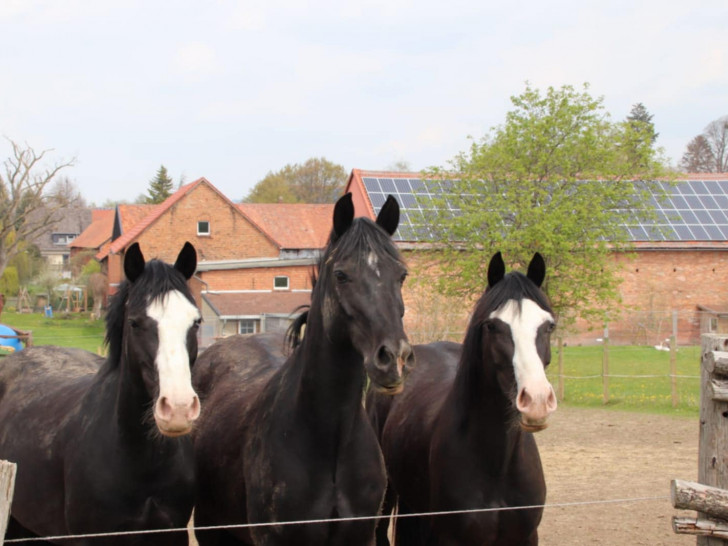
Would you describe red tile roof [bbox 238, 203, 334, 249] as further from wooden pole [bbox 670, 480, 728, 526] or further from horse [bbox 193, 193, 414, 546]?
wooden pole [bbox 670, 480, 728, 526]

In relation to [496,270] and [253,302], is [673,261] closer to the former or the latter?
[253,302]

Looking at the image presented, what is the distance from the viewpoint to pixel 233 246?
3956 cm

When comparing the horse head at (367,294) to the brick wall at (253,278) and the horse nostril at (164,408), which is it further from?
the brick wall at (253,278)

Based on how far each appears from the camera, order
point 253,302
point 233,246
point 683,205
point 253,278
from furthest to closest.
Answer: point 233,246 < point 253,278 < point 683,205 < point 253,302

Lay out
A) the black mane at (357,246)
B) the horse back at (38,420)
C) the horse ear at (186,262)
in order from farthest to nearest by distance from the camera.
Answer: the horse back at (38,420), the horse ear at (186,262), the black mane at (357,246)

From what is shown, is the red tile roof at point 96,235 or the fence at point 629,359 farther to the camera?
the red tile roof at point 96,235

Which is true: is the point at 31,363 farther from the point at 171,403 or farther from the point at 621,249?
the point at 621,249

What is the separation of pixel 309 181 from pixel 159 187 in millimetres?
12761

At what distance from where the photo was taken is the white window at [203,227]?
39.1 meters

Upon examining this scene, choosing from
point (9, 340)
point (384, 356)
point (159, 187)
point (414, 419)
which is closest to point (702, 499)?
point (384, 356)

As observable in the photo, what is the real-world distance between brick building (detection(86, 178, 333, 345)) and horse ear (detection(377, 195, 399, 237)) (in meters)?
23.1

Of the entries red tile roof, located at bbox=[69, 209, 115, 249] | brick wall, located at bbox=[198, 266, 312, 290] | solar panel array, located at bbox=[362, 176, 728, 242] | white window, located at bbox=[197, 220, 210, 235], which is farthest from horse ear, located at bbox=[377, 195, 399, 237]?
red tile roof, located at bbox=[69, 209, 115, 249]

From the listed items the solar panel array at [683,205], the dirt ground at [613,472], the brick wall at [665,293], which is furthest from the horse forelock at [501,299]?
the brick wall at [665,293]

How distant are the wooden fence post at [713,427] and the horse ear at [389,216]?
5.44ft
